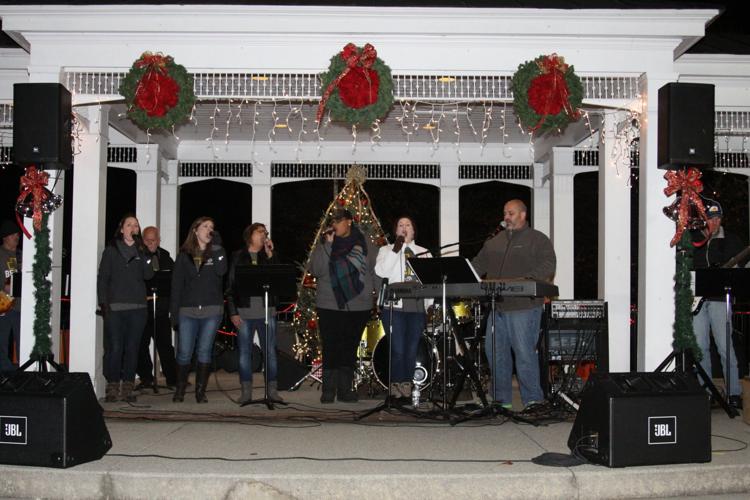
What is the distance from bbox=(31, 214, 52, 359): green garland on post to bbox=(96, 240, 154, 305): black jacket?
0.82 m

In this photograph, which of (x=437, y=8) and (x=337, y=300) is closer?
(x=437, y=8)

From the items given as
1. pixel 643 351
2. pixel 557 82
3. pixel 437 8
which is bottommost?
pixel 643 351

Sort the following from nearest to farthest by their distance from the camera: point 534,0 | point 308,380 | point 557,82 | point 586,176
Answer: point 557,82, point 534,0, point 308,380, point 586,176

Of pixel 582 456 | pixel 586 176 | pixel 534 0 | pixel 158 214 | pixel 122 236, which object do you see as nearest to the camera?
pixel 582 456

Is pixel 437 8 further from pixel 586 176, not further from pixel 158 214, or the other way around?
pixel 586 176

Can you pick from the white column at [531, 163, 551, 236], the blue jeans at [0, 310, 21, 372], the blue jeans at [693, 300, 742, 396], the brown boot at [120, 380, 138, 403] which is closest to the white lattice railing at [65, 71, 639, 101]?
the blue jeans at [693, 300, 742, 396]

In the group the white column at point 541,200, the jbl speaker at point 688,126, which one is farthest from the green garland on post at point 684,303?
the white column at point 541,200

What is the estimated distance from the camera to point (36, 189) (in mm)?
8195

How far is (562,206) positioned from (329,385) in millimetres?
5504

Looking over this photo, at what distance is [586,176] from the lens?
2695cm

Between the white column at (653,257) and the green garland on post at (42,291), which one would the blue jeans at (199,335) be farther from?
the white column at (653,257)

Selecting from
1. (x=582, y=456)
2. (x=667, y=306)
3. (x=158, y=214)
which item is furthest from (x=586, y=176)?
(x=582, y=456)

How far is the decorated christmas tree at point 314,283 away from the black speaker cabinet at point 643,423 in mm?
5658

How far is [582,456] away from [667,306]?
327 centimetres
